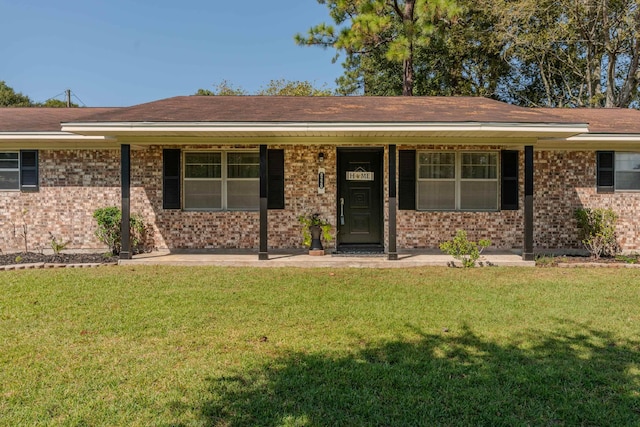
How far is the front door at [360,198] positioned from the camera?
367 inches

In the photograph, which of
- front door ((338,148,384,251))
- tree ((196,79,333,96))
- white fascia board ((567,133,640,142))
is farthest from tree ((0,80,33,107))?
white fascia board ((567,133,640,142))

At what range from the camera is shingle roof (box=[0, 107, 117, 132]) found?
871 cm

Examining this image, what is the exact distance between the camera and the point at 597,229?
28.5 feet

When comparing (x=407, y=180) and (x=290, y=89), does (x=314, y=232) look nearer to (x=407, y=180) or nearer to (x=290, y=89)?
(x=407, y=180)

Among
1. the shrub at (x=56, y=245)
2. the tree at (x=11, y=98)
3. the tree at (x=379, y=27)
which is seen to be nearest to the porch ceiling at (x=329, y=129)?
the shrub at (x=56, y=245)

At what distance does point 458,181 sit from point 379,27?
8666mm

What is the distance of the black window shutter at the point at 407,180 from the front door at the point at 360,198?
46 cm

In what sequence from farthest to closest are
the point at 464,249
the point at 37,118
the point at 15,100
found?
the point at 15,100 < the point at 37,118 < the point at 464,249

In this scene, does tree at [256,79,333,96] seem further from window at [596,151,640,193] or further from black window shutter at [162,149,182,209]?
window at [596,151,640,193]

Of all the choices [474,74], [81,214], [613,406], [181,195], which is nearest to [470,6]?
[474,74]

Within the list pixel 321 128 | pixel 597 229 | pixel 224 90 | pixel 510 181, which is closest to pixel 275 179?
pixel 321 128

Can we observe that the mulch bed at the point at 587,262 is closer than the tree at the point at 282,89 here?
Yes

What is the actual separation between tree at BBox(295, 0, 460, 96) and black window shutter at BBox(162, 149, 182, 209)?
31.1ft

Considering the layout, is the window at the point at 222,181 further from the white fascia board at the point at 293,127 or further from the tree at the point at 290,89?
the tree at the point at 290,89
